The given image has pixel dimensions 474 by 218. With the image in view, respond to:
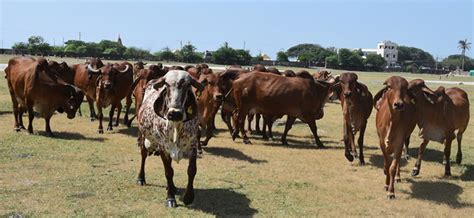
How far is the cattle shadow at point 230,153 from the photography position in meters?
11.8

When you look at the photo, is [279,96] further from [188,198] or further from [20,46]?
[20,46]

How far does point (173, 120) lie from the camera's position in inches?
285

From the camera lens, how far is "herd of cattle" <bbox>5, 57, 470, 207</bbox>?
775cm

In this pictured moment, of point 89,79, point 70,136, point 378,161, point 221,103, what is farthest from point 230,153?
point 89,79

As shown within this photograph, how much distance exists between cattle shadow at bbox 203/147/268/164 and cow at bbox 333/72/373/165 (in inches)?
77.3

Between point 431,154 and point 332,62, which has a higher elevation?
point 332,62

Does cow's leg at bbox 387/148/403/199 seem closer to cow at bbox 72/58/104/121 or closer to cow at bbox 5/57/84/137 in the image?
cow at bbox 5/57/84/137

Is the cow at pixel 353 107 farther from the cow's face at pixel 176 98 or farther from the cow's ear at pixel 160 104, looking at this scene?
the cow's ear at pixel 160 104

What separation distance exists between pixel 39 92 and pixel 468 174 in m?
10.2

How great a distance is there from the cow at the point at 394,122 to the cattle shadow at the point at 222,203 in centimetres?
257

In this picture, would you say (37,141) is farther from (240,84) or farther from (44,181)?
(240,84)

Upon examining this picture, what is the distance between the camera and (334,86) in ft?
42.6

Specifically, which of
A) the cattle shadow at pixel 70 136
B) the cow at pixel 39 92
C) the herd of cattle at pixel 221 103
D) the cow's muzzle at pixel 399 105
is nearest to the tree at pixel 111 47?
the herd of cattle at pixel 221 103

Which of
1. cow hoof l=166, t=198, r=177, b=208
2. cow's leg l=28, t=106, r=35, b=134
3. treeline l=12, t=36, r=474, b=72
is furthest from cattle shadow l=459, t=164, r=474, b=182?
treeline l=12, t=36, r=474, b=72
